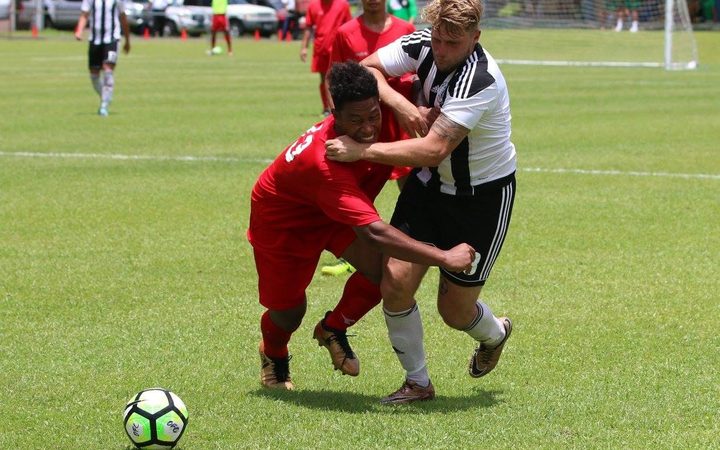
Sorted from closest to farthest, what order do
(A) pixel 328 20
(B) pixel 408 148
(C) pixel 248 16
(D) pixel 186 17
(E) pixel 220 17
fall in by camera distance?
(B) pixel 408 148
(A) pixel 328 20
(E) pixel 220 17
(D) pixel 186 17
(C) pixel 248 16

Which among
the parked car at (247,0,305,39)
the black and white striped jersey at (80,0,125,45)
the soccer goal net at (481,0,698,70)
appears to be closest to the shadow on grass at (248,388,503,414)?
the black and white striped jersey at (80,0,125,45)

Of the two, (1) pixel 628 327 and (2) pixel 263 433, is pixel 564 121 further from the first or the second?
(2) pixel 263 433

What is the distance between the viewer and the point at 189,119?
19484 millimetres

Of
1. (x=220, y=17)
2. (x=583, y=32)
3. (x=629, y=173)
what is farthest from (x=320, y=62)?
(x=583, y=32)

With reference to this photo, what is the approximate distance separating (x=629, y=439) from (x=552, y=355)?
1449mm

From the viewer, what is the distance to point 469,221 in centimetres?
589

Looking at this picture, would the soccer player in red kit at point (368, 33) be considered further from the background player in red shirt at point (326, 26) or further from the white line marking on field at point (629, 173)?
the background player in red shirt at point (326, 26)

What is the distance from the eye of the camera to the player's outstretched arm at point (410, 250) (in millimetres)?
5480

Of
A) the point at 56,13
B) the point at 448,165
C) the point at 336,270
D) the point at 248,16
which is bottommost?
the point at 56,13

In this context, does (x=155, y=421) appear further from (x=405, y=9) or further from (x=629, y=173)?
(x=405, y=9)

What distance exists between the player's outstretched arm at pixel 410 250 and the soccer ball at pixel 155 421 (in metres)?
1.15

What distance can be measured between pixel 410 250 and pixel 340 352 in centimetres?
92

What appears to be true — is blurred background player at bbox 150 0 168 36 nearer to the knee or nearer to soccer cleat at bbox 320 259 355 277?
soccer cleat at bbox 320 259 355 277

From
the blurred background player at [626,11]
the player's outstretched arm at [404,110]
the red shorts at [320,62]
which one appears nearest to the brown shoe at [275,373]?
the player's outstretched arm at [404,110]
